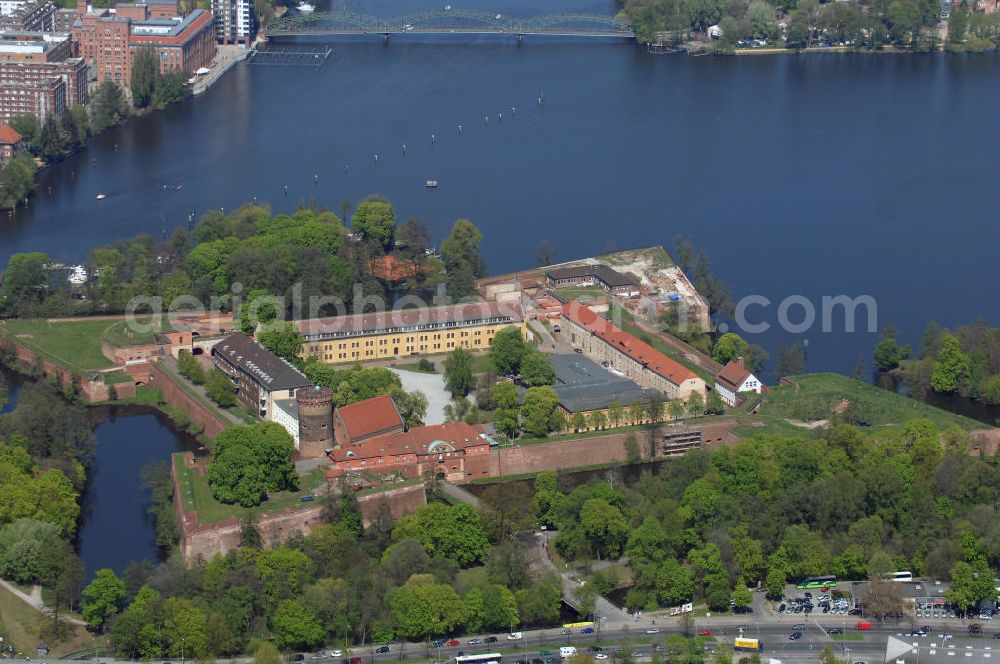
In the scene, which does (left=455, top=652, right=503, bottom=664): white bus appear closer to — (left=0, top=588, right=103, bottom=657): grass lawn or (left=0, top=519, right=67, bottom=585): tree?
(left=0, top=588, right=103, bottom=657): grass lawn

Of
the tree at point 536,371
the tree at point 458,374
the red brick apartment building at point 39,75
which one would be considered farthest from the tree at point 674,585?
the red brick apartment building at point 39,75

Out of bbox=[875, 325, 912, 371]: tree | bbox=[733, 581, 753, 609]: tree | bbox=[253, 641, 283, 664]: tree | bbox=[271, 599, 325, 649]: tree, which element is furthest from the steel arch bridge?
bbox=[253, 641, 283, 664]: tree

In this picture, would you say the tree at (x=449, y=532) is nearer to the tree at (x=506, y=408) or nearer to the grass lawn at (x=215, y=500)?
the grass lawn at (x=215, y=500)

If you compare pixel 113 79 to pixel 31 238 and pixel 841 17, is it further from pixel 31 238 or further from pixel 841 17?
pixel 841 17

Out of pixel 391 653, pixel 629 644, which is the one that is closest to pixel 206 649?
pixel 391 653

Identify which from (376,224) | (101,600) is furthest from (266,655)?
(376,224)

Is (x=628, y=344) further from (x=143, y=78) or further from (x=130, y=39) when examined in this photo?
(x=130, y=39)
